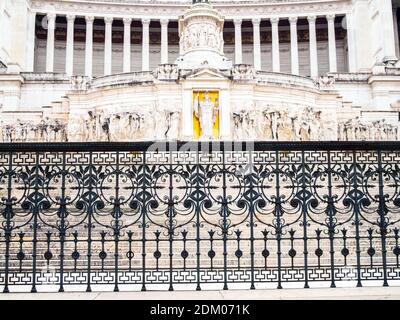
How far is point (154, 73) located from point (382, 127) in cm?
1699

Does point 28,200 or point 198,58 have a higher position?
point 198,58

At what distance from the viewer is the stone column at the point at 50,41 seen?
6631cm

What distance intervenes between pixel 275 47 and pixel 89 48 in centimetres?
2445

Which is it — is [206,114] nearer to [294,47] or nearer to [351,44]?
[294,47]

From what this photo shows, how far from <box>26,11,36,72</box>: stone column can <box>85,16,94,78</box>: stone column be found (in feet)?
21.6

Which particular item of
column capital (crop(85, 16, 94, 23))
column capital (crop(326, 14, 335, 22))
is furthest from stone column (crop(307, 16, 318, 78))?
column capital (crop(85, 16, 94, 23))

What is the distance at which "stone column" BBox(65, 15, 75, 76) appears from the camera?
6662 centimetres

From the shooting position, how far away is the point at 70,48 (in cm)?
6762

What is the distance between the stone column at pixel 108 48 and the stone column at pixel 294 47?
23.9 metres

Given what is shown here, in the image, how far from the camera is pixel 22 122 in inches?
1512

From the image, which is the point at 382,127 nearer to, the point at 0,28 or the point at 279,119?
the point at 279,119
